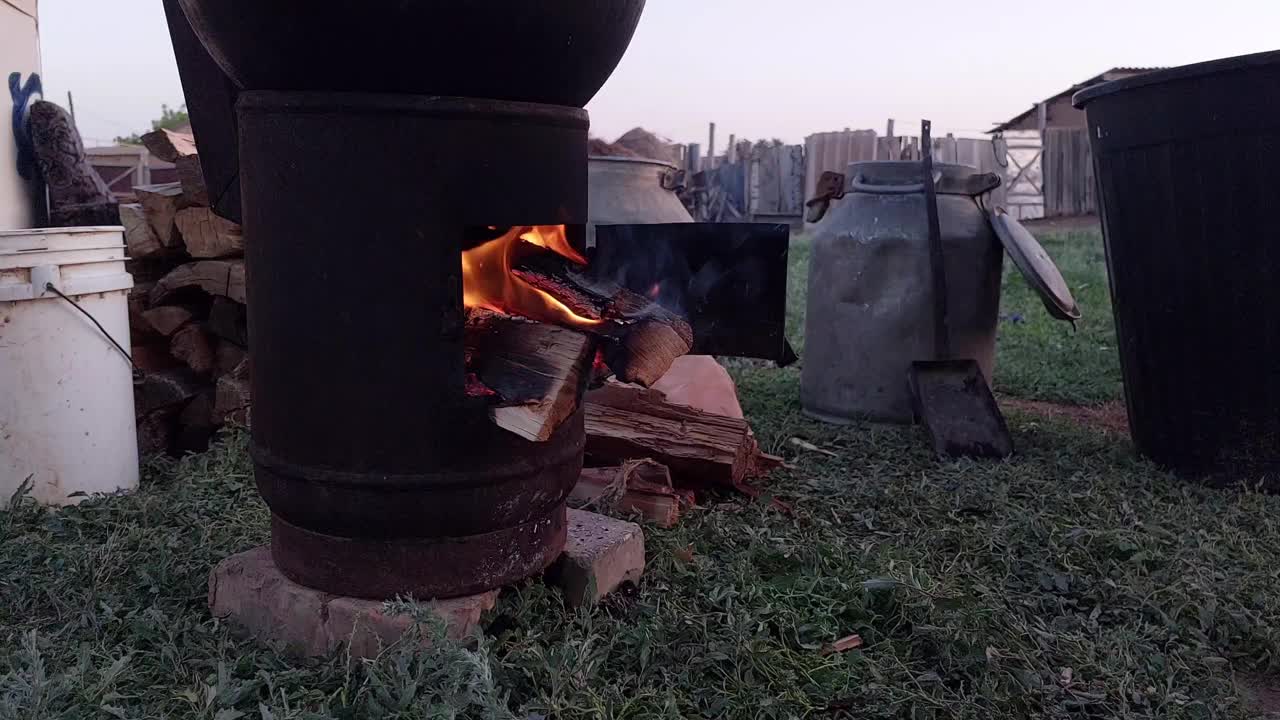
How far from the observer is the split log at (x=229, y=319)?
156 inches

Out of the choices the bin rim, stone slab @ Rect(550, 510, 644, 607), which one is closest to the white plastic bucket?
stone slab @ Rect(550, 510, 644, 607)

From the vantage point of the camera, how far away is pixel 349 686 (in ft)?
6.34

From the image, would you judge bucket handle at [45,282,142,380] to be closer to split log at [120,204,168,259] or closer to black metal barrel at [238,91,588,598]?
split log at [120,204,168,259]

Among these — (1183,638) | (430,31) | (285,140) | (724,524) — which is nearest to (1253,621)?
(1183,638)

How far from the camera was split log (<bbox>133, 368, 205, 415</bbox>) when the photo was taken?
152 inches

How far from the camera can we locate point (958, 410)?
4.21 metres

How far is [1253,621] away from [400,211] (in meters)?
2.25

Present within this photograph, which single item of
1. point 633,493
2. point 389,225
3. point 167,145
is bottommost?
point 633,493

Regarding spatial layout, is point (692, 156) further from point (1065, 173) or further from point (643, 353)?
point (643, 353)

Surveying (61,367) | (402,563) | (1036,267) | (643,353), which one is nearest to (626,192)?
(1036,267)

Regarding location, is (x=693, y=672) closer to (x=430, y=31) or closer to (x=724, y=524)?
(x=724, y=524)

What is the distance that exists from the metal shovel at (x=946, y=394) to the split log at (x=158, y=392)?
3.04 meters

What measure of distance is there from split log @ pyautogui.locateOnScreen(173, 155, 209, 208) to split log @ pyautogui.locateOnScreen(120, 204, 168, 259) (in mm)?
222

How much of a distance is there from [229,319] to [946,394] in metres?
3.06
